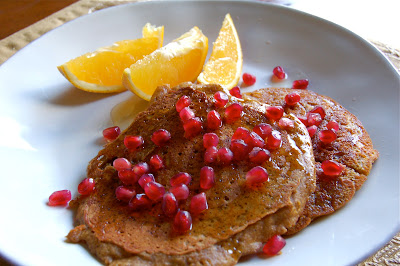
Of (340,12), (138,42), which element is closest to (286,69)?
(138,42)

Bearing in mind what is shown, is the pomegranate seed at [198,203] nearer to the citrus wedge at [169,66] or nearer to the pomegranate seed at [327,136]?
the pomegranate seed at [327,136]

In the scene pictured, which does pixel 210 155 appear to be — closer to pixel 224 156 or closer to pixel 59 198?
pixel 224 156

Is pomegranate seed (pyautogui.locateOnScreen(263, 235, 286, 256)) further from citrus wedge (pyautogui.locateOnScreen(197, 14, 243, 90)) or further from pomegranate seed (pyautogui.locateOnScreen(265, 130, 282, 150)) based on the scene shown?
citrus wedge (pyautogui.locateOnScreen(197, 14, 243, 90))

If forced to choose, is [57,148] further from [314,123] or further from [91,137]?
[314,123]

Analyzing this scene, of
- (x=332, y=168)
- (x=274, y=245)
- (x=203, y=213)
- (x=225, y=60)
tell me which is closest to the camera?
(x=274, y=245)

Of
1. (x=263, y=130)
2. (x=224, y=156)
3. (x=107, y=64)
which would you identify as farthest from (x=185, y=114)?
(x=107, y=64)

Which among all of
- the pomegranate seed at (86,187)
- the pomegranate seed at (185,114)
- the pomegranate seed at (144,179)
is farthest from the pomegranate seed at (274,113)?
the pomegranate seed at (86,187)
